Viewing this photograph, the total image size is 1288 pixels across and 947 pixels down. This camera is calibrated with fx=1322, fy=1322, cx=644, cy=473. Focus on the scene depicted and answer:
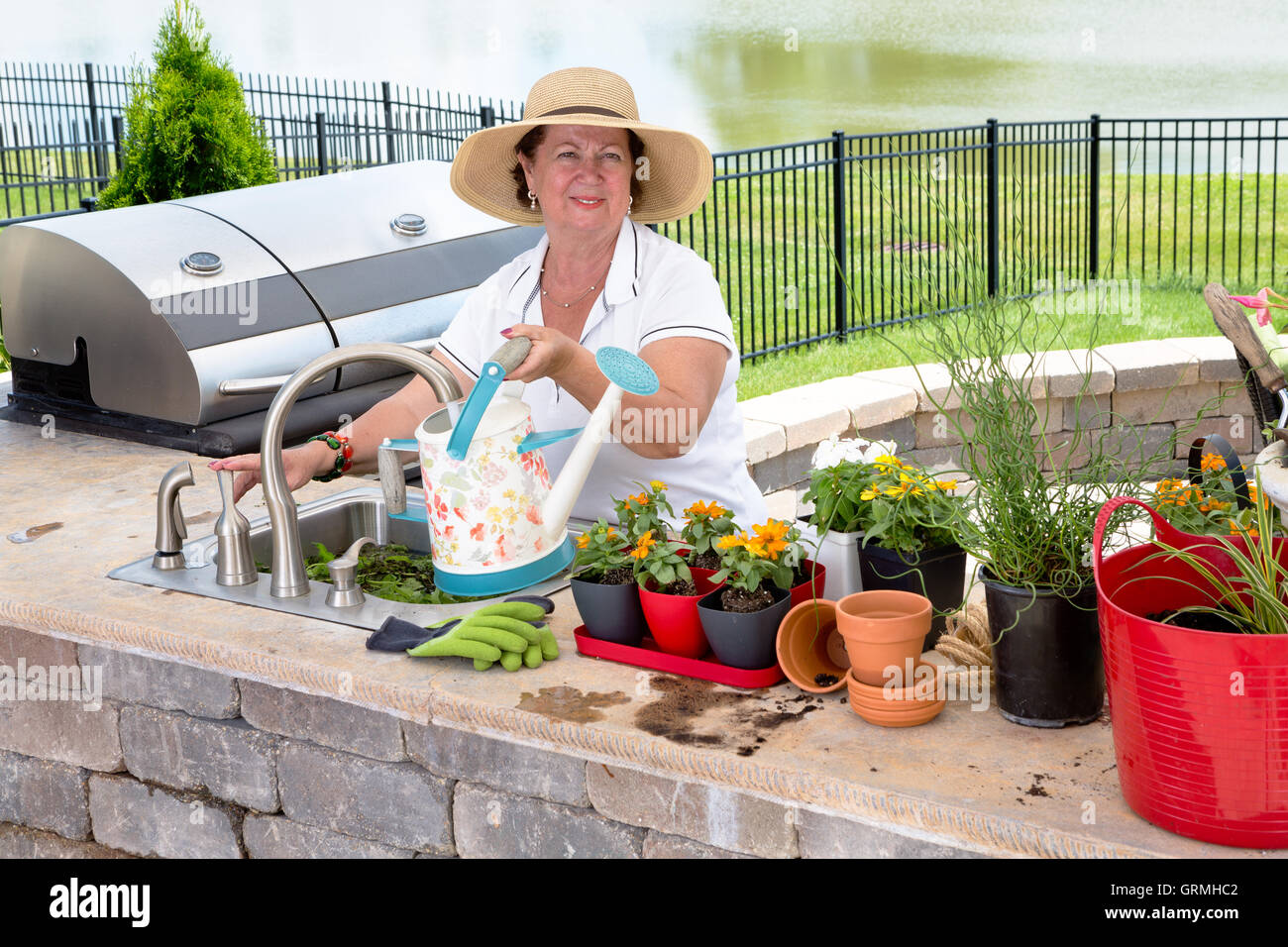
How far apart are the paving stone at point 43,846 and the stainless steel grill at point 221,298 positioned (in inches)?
43.2

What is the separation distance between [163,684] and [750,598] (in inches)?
50.8

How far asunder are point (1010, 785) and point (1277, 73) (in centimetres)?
2815

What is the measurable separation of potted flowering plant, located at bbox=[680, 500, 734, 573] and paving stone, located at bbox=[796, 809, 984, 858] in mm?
439

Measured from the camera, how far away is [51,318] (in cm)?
377

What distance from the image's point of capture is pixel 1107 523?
67.0 inches

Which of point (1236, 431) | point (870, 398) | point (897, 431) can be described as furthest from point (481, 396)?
point (1236, 431)

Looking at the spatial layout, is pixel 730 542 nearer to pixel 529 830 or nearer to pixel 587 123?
pixel 529 830

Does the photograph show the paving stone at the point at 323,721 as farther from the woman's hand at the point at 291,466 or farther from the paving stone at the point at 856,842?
the paving stone at the point at 856,842

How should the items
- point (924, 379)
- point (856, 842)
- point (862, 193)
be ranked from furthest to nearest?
point (862, 193)
point (924, 379)
point (856, 842)

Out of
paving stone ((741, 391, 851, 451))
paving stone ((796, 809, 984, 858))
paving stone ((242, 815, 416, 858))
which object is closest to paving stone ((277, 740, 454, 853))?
paving stone ((242, 815, 416, 858))

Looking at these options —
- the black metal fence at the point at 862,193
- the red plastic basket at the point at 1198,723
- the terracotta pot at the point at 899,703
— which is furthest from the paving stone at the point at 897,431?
the red plastic basket at the point at 1198,723

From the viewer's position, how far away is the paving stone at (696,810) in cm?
191
